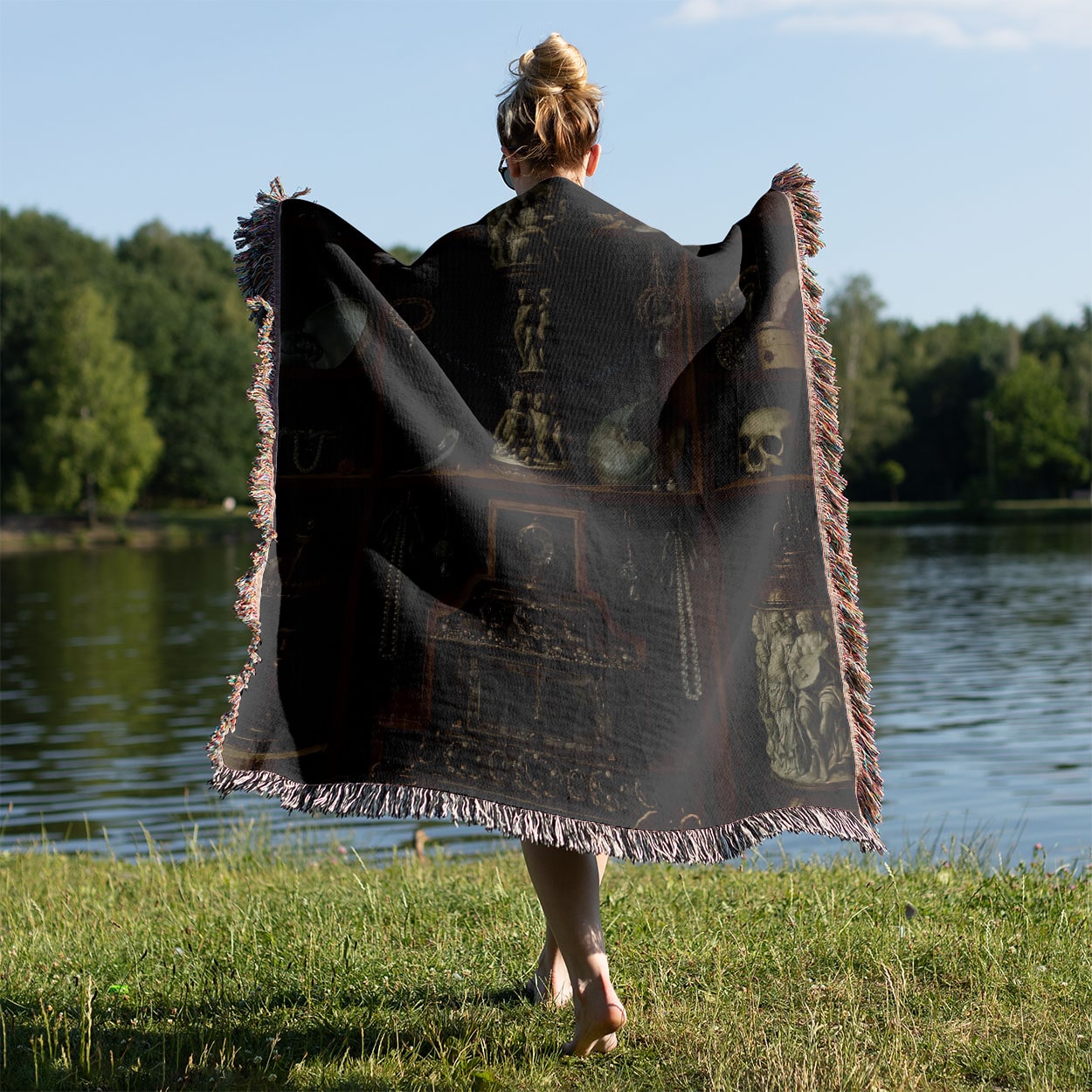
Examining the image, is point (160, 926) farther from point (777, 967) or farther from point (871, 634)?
point (871, 634)

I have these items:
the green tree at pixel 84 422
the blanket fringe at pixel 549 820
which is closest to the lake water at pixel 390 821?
the blanket fringe at pixel 549 820

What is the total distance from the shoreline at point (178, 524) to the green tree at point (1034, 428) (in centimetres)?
746

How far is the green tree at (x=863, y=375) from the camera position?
211ft

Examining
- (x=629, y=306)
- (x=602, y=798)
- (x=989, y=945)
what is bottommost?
(x=989, y=945)

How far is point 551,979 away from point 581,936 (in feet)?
1.40

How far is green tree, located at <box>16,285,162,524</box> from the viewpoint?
1953 inches

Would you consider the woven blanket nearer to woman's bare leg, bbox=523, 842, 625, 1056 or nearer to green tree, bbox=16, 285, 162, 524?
woman's bare leg, bbox=523, 842, 625, 1056

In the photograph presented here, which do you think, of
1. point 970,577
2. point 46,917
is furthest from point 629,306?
point 970,577

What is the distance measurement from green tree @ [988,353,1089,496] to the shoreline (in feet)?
24.5

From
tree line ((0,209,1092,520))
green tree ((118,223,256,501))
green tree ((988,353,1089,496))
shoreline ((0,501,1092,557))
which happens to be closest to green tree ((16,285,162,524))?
tree line ((0,209,1092,520))

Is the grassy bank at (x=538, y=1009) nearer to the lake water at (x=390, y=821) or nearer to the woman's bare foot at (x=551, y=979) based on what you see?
the woman's bare foot at (x=551, y=979)

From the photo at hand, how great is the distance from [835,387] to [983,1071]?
158cm

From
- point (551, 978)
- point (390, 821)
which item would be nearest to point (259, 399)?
point (551, 978)

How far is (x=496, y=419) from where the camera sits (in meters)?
3.03
